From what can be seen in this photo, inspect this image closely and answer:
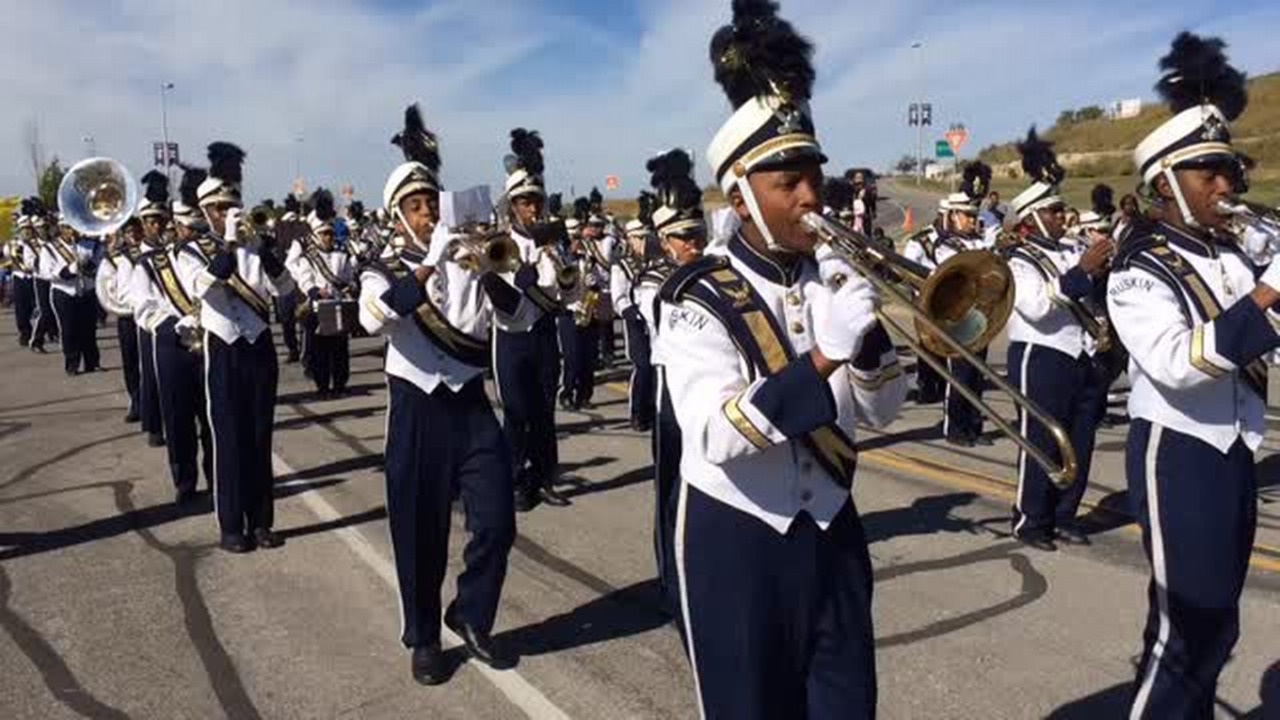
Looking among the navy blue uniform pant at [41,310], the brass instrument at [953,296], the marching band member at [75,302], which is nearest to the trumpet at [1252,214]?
the brass instrument at [953,296]

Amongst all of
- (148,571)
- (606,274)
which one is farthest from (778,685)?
(606,274)

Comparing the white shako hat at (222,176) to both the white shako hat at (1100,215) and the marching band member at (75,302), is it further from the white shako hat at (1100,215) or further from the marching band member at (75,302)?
the marching band member at (75,302)

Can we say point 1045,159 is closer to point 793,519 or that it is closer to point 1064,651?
point 1064,651

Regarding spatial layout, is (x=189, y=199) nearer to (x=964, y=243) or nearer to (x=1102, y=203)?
(x=964, y=243)

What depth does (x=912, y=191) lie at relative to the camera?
60.1 m

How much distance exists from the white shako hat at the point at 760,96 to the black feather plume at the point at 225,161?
4895 millimetres

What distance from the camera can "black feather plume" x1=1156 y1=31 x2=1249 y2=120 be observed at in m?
3.97

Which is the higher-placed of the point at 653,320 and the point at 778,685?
the point at 653,320

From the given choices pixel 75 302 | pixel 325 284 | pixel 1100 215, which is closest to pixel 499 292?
pixel 325 284

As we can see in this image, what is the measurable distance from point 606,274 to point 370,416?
4.00 metres

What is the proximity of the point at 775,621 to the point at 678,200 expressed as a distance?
4878 mm

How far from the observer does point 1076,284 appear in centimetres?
663

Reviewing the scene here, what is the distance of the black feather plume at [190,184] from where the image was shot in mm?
7488

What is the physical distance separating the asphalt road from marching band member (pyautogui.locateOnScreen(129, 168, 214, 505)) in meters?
0.41
